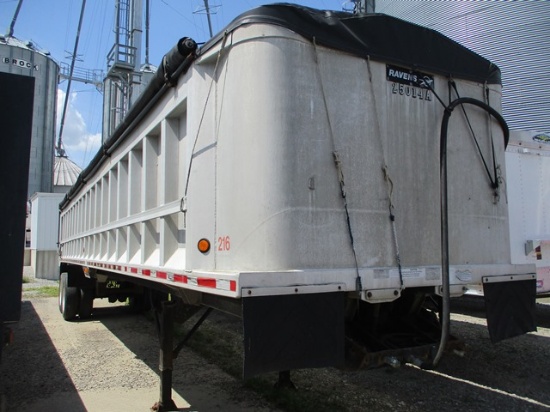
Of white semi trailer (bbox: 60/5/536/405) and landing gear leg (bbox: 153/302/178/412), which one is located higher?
white semi trailer (bbox: 60/5/536/405)

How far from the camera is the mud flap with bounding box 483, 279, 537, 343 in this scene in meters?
3.46

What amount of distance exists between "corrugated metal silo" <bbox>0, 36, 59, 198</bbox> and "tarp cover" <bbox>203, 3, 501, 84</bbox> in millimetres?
28841

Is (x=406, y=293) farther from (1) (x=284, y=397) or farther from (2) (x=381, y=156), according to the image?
(1) (x=284, y=397)

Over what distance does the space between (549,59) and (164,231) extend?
1454 cm

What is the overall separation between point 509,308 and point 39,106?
31.0 meters

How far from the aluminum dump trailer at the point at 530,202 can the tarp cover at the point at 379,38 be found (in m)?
3.64

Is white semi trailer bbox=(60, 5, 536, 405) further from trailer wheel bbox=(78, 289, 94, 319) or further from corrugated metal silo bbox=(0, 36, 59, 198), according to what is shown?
corrugated metal silo bbox=(0, 36, 59, 198)

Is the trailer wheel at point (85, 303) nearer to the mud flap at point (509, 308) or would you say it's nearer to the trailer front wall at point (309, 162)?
the trailer front wall at point (309, 162)

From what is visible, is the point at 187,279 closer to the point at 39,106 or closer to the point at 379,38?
the point at 379,38

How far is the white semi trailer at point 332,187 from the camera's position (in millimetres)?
2748

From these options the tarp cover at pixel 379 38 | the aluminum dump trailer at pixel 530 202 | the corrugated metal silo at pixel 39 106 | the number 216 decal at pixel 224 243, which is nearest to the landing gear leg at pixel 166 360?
the number 216 decal at pixel 224 243

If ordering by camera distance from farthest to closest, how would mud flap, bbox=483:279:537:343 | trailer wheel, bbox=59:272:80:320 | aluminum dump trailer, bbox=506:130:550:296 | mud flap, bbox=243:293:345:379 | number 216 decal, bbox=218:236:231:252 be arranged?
A: trailer wheel, bbox=59:272:80:320 → aluminum dump trailer, bbox=506:130:550:296 → mud flap, bbox=483:279:537:343 → number 216 decal, bbox=218:236:231:252 → mud flap, bbox=243:293:345:379

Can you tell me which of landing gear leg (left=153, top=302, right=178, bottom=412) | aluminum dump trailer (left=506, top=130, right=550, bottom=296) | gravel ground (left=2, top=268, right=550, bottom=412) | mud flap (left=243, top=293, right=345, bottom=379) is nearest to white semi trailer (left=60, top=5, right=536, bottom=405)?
mud flap (left=243, top=293, right=345, bottom=379)

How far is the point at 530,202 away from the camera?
7.16 m
